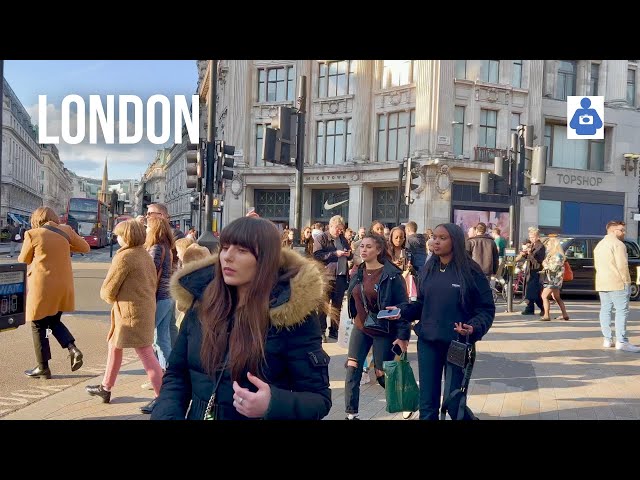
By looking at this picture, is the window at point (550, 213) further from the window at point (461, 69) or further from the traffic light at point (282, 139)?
the traffic light at point (282, 139)

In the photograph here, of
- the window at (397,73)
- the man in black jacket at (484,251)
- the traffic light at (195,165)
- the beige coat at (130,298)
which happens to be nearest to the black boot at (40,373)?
the beige coat at (130,298)

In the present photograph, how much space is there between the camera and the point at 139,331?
5254 mm

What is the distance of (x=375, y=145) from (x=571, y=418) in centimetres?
2645

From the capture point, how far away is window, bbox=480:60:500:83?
28500 millimetres

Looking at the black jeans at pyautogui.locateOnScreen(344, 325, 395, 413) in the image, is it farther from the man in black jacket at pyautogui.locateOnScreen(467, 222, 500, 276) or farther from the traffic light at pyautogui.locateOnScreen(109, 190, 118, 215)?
the traffic light at pyautogui.locateOnScreen(109, 190, 118, 215)

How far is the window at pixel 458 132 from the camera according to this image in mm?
28328

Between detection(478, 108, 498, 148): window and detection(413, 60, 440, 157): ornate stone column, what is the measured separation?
2.61 metres

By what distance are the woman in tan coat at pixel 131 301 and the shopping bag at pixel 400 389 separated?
2100 mm

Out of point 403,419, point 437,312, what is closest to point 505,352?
point 403,419

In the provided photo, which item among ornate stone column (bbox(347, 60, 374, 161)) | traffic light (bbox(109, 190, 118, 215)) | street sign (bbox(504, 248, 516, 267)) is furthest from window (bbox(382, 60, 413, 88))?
street sign (bbox(504, 248, 516, 267))

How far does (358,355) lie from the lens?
16.9 feet

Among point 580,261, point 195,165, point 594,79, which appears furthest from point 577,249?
point 594,79
